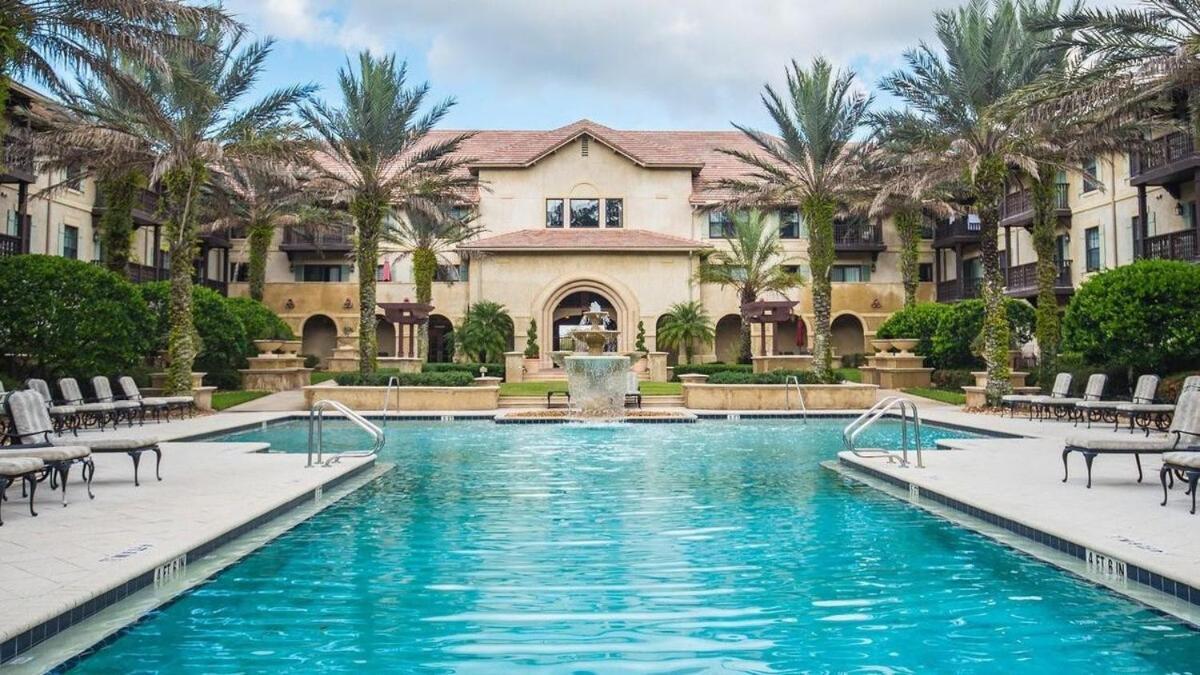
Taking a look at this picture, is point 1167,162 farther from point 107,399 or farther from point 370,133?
point 107,399

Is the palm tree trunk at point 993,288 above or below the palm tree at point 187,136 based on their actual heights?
below

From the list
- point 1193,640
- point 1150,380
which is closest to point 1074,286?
point 1150,380

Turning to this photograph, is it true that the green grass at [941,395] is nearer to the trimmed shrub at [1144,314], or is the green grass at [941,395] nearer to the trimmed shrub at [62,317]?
the trimmed shrub at [1144,314]

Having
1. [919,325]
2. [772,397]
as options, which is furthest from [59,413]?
[919,325]

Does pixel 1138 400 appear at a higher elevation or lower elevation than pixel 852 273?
lower

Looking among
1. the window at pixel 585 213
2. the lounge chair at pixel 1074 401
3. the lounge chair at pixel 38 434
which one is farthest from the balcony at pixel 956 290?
the lounge chair at pixel 38 434

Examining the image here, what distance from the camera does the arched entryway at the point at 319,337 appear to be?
44.8 meters

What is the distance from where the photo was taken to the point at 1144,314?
63.0 ft

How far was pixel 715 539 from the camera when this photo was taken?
25.7 feet

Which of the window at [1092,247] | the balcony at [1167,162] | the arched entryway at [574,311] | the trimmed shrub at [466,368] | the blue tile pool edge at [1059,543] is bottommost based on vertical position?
the blue tile pool edge at [1059,543]

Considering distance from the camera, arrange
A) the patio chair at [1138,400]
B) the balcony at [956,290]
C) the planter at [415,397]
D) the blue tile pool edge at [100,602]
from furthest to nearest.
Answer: the balcony at [956,290] → the planter at [415,397] → the patio chair at [1138,400] → the blue tile pool edge at [100,602]

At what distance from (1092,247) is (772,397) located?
1965cm

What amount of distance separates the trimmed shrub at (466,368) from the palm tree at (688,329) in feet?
24.7

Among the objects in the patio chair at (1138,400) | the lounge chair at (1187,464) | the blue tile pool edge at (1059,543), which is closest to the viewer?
the blue tile pool edge at (1059,543)
